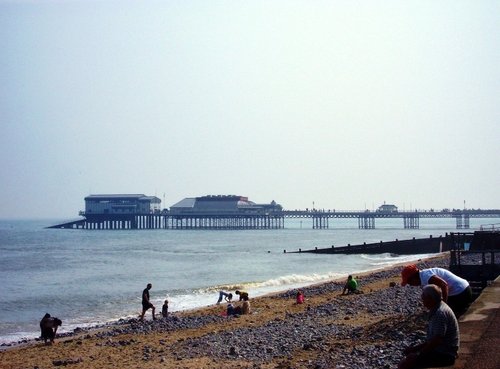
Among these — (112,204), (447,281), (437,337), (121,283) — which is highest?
(112,204)

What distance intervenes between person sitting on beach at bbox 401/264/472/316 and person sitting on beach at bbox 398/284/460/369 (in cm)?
135

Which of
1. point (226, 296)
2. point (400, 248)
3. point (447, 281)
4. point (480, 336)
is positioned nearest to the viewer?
point (480, 336)

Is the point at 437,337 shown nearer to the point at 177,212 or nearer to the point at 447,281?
the point at 447,281

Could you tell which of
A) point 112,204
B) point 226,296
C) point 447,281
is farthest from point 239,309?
point 112,204

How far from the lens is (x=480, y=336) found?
6.94 m

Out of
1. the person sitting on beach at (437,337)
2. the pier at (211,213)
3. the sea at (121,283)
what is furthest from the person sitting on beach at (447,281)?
the pier at (211,213)

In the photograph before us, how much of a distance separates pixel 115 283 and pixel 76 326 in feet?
47.0

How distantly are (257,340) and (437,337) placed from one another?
269 inches

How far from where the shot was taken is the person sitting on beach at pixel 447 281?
739 centimetres

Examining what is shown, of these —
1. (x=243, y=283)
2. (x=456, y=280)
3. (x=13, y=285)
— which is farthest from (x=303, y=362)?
(x=13, y=285)

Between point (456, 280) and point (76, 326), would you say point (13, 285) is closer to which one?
point (76, 326)

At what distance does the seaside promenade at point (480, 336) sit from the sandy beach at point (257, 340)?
3.22 ft

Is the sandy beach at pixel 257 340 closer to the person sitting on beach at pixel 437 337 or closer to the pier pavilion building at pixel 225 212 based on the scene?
the person sitting on beach at pixel 437 337

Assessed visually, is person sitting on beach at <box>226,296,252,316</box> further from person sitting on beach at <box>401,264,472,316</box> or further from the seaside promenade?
person sitting on beach at <box>401,264,472,316</box>
